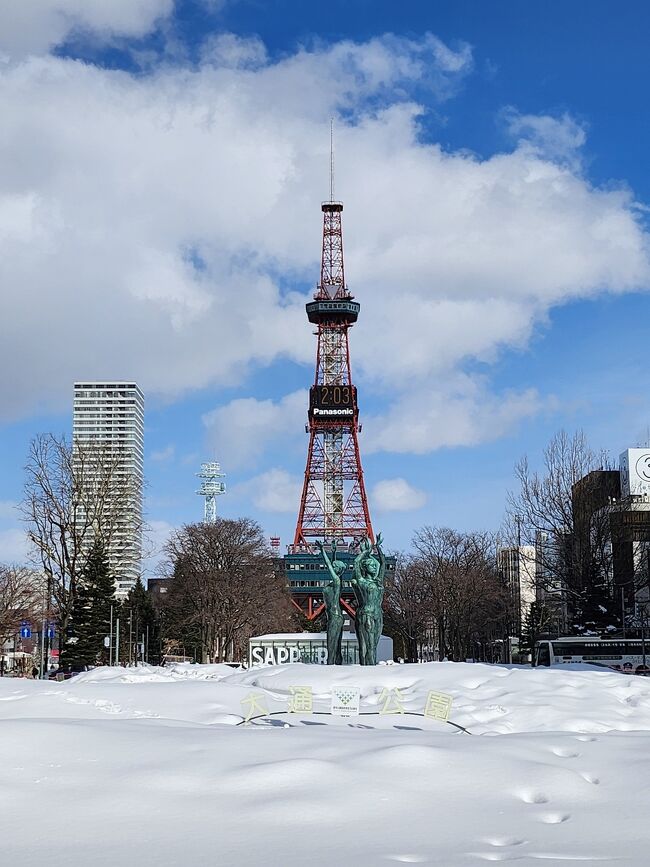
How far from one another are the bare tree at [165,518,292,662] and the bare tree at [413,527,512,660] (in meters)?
11.9

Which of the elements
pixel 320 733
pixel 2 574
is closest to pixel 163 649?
pixel 2 574

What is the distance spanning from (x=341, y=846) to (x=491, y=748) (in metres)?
4.27

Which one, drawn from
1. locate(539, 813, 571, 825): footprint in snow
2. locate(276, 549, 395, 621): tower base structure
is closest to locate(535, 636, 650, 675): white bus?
locate(539, 813, 571, 825): footprint in snow

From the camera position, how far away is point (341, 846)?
25.9ft

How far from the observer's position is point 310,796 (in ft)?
30.4

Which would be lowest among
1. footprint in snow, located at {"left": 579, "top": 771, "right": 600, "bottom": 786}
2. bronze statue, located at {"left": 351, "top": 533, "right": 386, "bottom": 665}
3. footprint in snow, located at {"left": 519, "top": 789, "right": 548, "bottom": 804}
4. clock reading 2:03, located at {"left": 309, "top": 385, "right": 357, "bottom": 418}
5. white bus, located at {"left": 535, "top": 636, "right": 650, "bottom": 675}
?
white bus, located at {"left": 535, "top": 636, "right": 650, "bottom": 675}

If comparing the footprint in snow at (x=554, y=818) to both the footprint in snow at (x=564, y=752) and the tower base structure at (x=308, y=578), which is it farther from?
the tower base structure at (x=308, y=578)

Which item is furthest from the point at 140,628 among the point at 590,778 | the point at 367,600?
the point at 590,778

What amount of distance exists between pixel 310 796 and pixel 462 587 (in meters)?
57.6

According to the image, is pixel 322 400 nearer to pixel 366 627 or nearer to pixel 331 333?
pixel 331 333

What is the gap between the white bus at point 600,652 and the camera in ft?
160

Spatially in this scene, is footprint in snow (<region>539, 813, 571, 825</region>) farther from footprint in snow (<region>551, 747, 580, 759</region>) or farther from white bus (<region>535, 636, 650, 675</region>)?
white bus (<region>535, 636, 650, 675</region>)

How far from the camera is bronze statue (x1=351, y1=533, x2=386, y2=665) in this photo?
116 ft

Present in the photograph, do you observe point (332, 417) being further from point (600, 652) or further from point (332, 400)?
point (600, 652)
